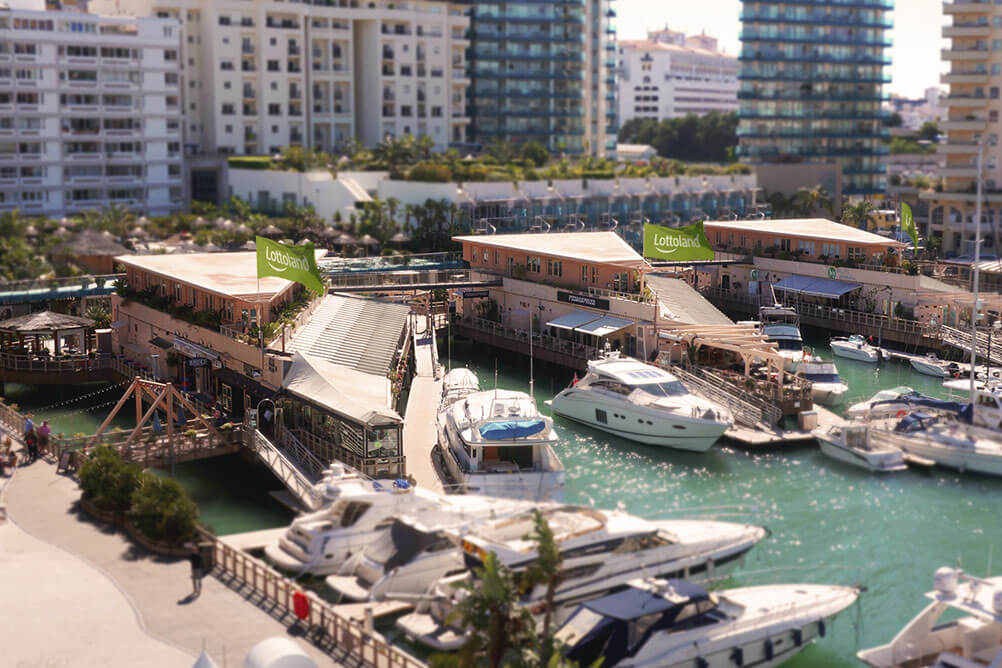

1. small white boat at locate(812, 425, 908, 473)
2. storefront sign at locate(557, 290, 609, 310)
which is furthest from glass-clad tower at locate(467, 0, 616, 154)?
small white boat at locate(812, 425, 908, 473)

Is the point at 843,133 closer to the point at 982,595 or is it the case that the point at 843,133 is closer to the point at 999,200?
the point at 999,200

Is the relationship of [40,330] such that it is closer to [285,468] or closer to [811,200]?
[285,468]

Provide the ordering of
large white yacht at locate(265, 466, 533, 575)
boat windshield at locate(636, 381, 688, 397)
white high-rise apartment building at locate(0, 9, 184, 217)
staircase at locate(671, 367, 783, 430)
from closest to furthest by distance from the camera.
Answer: large white yacht at locate(265, 466, 533, 575), boat windshield at locate(636, 381, 688, 397), staircase at locate(671, 367, 783, 430), white high-rise apartment building at locate(0, 9, 184, 217)

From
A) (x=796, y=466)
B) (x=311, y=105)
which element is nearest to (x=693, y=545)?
(x=796, y=466)

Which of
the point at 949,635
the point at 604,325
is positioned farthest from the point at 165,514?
the point at 604,325

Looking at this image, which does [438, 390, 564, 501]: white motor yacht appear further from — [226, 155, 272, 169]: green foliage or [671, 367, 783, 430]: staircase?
[226, 155, 272, 169]: green foliage
